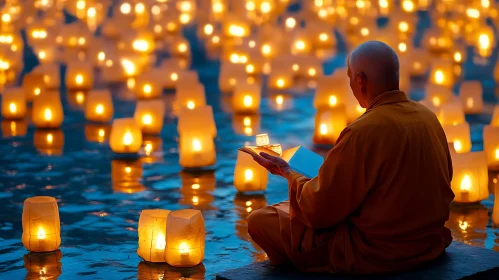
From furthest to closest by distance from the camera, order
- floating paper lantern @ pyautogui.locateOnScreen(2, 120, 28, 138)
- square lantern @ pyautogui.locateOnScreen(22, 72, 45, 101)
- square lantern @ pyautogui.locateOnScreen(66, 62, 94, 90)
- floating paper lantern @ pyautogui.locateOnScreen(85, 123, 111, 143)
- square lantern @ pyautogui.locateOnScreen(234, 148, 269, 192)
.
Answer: square lantern @ pyautogui.locateOnScreen(66, 62, 94, 90) < square lantern @ pyautogui.locateOnScreen(22, 72, 45, 101) < floating paper lantern @ pyautogui.locateOnScreen(2, 120, 28, 138) < floating paper lantern @ pyautogui.locateOnScreen(85, 123, 111, 143) < square lantern @ pyautogui.locateOnScreen(234, 148, 269, 192)

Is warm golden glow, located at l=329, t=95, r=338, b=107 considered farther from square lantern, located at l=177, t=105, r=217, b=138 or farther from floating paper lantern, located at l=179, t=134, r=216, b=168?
floating paper lantern, located at l=179, t=134, r=216, b=168

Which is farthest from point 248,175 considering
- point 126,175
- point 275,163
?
point 275,163

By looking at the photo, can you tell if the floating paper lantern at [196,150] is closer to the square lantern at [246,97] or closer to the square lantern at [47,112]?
the square lantern at [47,112]

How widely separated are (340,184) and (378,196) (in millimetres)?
177

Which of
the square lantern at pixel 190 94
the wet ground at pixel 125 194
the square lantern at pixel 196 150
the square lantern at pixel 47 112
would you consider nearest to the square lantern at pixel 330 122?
the wet ground at pixel 125 194

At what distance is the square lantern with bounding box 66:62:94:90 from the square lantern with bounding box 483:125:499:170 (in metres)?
5.19

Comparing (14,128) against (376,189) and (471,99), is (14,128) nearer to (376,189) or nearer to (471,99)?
(471,99)

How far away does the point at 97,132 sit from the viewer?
9.22 meters

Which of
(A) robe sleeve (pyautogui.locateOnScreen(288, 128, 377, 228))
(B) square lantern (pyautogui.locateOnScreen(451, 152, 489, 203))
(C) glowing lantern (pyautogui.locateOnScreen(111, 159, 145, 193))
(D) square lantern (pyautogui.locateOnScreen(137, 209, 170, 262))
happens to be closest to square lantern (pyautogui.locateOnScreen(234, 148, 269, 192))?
(C) glowing lantern (pyautogui.locateOnScreen(111, 159, 145, 193))

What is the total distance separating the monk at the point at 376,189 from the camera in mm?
4188

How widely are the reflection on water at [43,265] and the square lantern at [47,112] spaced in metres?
3.68

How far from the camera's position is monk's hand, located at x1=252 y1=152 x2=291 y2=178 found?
455 centimetres

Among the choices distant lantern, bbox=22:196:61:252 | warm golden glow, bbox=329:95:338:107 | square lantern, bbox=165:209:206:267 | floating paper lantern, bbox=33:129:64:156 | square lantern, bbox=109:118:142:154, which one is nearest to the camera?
square lantern, bbox=165:209:206:267

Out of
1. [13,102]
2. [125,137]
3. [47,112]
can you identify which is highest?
[13,102]
